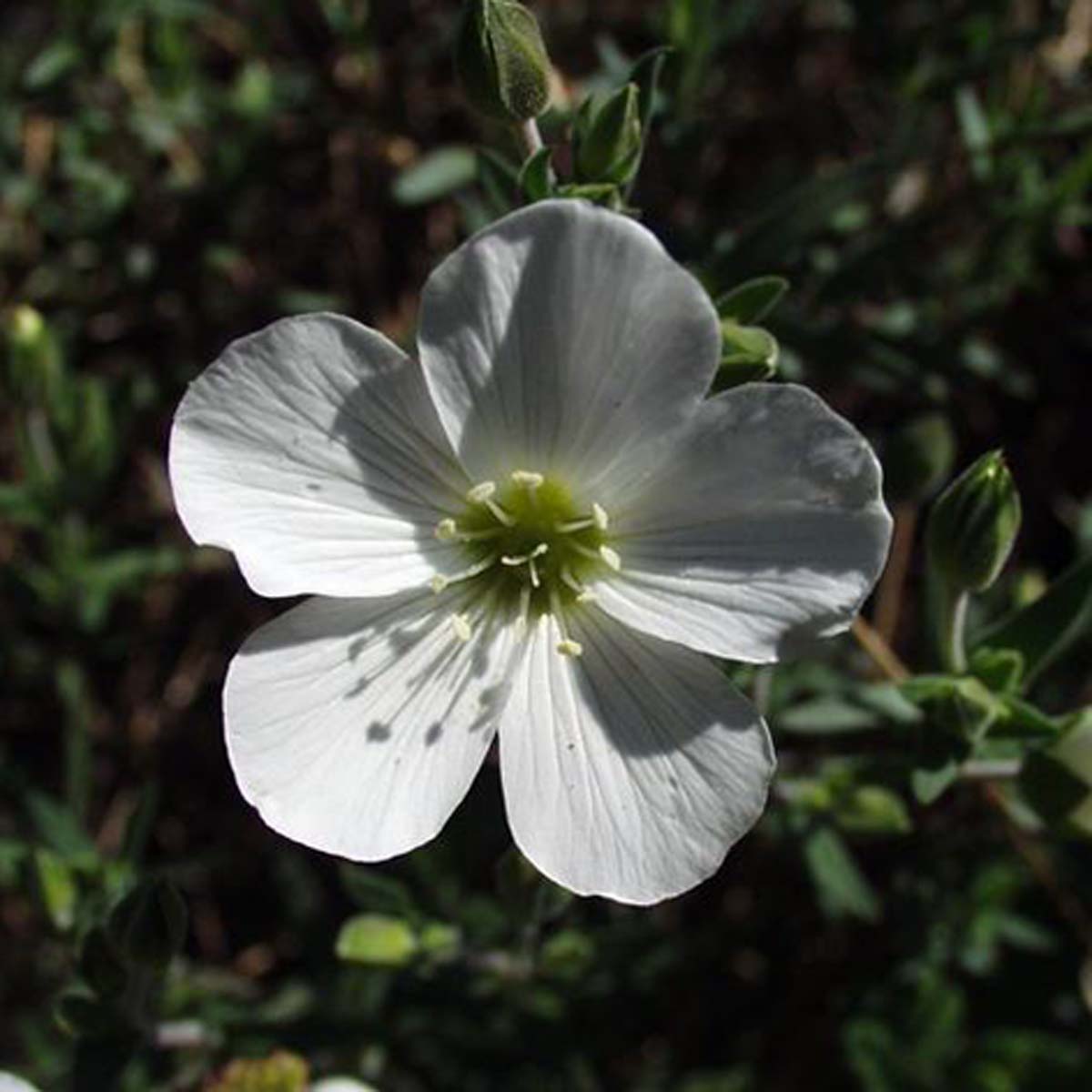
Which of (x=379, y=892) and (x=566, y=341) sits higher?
(x=566, y=341)

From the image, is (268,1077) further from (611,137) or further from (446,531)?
(611,137)

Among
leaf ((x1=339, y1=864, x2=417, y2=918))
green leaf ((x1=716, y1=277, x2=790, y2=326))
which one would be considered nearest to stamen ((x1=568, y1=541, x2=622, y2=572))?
green leaf ((x1=716, y1=277, x2=790, y2=326))

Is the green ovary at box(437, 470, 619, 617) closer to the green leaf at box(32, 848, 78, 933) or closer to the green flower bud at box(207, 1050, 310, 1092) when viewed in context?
the green flower bud at box(207, 1050, 310, 1092)

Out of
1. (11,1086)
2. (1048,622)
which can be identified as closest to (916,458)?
(1048,622)

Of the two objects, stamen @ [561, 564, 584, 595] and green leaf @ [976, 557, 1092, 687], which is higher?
stamen @ [561, 564, 584, 595]

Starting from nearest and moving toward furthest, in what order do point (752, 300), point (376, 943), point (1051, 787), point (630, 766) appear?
point (630, 766), point (752, 300), point (1051, 787), point (376, 943)

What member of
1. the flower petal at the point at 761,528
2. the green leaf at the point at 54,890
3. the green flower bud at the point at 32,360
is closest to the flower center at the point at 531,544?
the flower petal at the point at 761,528

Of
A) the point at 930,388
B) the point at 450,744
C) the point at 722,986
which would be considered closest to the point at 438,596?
the point at 450,744
